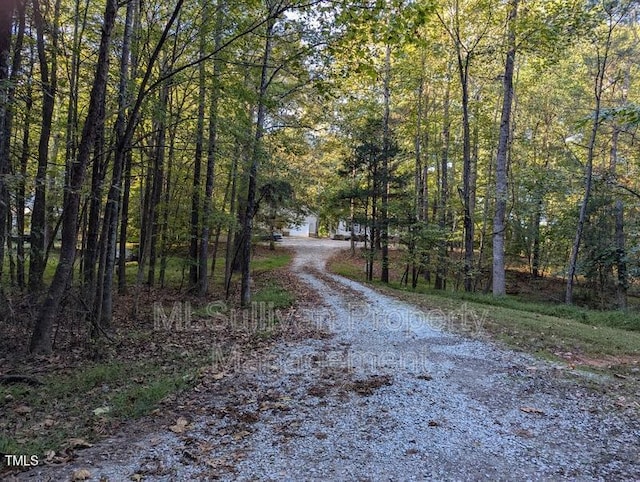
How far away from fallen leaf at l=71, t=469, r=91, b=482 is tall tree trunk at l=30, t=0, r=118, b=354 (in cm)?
357

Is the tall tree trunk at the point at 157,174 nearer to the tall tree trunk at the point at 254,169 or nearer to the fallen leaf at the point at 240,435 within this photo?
the tall tree trunk at the point at 254,169

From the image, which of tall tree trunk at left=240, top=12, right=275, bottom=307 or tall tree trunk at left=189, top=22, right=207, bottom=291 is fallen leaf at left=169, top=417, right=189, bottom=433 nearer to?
tall tree trunk at left=240, top=12, right=275, bottom=307

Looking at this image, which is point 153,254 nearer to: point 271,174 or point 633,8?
point 271,174

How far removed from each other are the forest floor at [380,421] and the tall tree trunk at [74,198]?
2.48 meters

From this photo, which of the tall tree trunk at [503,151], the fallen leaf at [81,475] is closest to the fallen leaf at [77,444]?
the fallen leaf at [81,475]

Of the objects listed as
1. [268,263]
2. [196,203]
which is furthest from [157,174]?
[268,263]

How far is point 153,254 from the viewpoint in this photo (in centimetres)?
1282

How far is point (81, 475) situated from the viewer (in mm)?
2785

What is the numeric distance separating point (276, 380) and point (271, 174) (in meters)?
8.13

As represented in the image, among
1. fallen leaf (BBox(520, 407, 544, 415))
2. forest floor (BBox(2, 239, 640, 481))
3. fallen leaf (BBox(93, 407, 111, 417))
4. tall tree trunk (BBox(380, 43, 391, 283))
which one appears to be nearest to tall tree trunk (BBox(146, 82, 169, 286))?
fallen leaf (BBox(93, 407, 111, 417))

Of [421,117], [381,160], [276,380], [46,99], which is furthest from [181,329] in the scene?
[421,117]

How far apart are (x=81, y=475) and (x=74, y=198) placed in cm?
404

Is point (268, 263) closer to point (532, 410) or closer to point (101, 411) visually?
point (101, 411)

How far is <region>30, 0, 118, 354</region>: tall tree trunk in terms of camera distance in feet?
17.4
